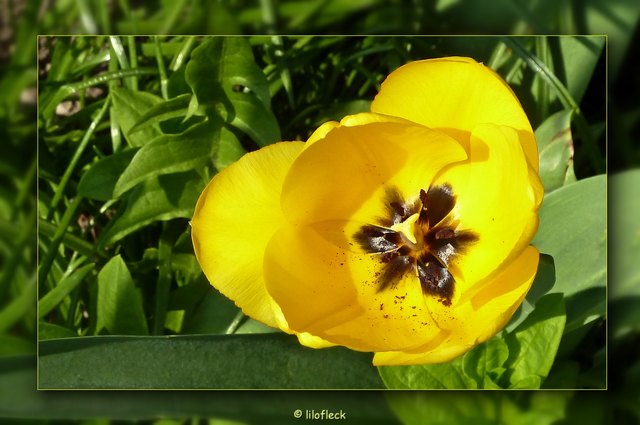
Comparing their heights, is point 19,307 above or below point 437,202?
below

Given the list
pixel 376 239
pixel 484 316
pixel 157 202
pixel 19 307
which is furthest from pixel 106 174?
pixel 484 316

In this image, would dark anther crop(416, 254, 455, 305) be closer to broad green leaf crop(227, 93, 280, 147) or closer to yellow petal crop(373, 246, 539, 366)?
yellow petal crop(373, 246, 539, 366)

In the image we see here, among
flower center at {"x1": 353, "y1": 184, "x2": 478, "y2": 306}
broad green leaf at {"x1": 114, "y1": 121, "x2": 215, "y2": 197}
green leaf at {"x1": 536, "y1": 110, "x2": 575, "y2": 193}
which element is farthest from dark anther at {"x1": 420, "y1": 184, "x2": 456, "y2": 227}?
broad green leaf at {"x1": 114, "y1": 121, "x2": 215, "y2": 197}

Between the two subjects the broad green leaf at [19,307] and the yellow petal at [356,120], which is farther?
the broad green leaf at [19,307]

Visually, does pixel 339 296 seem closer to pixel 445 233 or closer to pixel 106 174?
pixel 445 233

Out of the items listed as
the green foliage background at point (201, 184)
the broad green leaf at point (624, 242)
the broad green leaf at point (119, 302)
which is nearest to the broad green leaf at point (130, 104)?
the green foliage background at point (201, 184)

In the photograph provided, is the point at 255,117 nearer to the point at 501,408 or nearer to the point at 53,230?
the point at 53,230

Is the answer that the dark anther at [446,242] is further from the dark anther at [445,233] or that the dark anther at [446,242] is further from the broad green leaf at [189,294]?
the broad green leaf at [189,294]
